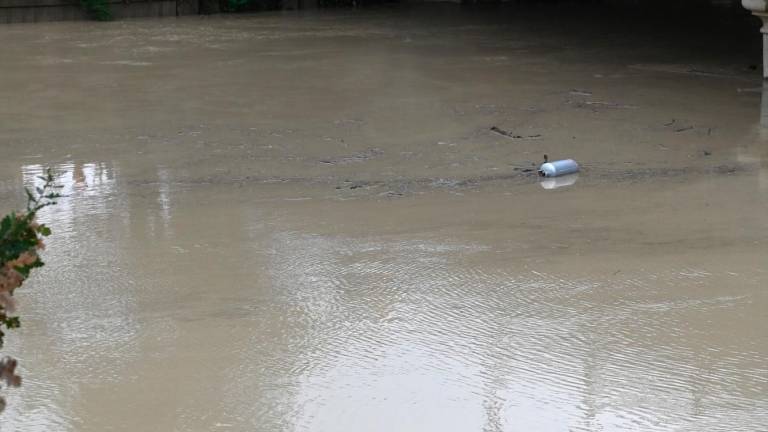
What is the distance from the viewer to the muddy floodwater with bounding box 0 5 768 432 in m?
4.48

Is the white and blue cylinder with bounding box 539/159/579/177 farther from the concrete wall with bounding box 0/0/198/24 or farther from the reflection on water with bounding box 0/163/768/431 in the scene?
the concrete wall with bounding box 0/0/198/24

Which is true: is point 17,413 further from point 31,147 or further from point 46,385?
point 31,147

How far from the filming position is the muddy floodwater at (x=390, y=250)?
448 cm

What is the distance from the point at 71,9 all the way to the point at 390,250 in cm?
1433

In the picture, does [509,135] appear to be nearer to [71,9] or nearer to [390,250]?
[390,250]

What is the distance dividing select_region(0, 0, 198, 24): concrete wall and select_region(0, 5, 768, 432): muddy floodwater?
582 centimetres

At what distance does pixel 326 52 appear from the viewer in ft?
49.1

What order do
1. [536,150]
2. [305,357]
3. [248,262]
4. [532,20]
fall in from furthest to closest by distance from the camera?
1. [532,20]
2. [536,150]
3. [248,262]
4. [305,357]

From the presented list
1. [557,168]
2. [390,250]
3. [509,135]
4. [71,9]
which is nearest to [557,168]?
[557,168]

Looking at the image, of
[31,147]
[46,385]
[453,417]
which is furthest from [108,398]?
[31,147]

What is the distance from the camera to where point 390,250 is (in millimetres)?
6477

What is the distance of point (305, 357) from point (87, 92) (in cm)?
744

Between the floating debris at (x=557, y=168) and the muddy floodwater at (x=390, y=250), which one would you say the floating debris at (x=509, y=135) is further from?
the floating debris at (x=557, y=168)

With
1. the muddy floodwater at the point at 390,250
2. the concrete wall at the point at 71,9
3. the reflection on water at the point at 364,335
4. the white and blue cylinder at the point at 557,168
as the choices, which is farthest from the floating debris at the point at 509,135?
the concrete wall at the point at 71,9
